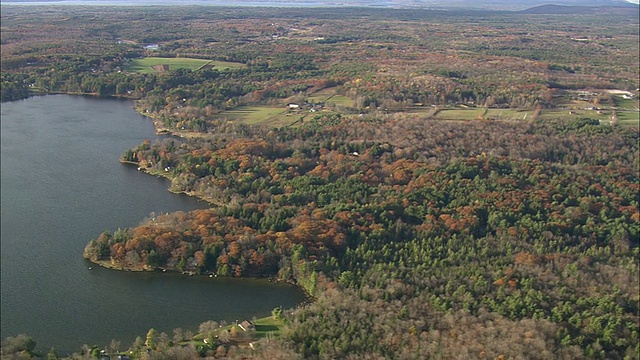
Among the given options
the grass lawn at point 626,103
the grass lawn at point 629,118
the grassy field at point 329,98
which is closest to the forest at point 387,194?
the grass lawn at point 629,118

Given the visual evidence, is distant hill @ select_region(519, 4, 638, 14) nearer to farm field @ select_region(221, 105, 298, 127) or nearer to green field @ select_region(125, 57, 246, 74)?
green field @ select_region(125, 57, 246, 74)

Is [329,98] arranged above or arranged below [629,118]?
above

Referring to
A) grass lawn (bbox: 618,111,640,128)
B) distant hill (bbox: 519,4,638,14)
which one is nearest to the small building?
grass lawn (bbox: 618,111,640,128)

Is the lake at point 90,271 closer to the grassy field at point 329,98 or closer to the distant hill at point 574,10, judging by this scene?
the grassy field at point 329,98

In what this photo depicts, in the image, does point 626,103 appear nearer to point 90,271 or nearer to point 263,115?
point 263,115

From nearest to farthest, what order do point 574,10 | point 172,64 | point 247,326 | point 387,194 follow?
point 247,326, point 387,194, point 172,64, point 574,10

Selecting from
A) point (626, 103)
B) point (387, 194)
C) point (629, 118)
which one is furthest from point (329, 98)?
point (626, 103)
